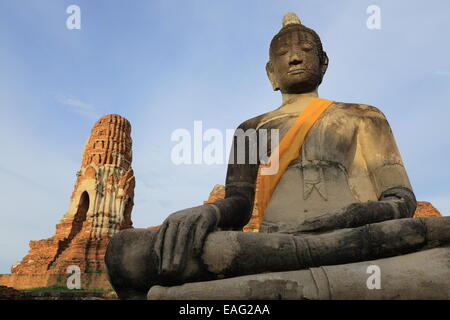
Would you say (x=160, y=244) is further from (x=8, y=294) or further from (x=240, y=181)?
(x=8, y=294)

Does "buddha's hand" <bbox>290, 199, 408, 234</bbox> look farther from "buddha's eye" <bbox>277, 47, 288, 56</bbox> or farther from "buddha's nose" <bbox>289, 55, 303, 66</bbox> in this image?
"buddha's eye" <bbox>277, 47, 288, 56</bbox>

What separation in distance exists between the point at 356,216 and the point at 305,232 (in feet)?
1.12

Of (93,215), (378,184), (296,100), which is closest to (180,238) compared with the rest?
(378,184)

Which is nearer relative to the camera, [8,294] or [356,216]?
[356,216]

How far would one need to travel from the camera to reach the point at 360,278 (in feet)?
6.55

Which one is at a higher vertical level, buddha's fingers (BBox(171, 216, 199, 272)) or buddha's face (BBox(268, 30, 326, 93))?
buddha's face (BBox(268, 30, 326, 93))

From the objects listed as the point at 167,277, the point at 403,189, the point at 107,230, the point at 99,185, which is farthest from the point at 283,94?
the point at 99,185

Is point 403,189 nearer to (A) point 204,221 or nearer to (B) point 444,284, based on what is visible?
(B) point 444,284

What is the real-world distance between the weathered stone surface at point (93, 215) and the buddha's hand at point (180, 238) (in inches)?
841

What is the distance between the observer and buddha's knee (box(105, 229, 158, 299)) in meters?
2.27

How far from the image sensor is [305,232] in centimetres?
251

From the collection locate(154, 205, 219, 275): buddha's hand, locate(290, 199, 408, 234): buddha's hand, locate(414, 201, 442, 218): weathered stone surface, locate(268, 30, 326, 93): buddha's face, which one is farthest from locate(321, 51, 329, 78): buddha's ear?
locate(414, 201, 442, 218): weathered stone surface

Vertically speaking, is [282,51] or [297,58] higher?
[282,51]
